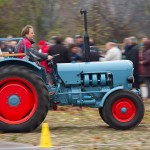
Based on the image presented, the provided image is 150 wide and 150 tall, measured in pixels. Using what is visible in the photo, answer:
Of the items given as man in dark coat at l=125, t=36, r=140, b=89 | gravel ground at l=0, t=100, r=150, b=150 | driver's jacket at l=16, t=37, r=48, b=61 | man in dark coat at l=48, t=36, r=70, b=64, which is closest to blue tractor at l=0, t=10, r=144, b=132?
driver's jacket at l=16, t=37, r=48, b=61

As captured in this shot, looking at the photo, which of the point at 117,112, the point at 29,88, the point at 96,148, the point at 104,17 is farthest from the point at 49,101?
the point at 104,17

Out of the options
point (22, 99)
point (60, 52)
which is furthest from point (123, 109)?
point (60, 52)

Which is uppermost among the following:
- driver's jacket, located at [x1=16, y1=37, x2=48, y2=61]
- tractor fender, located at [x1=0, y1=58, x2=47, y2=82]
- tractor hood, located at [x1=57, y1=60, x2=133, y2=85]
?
driver's jacket, located at [x1=16, y1=37, x2=48, y2=61]

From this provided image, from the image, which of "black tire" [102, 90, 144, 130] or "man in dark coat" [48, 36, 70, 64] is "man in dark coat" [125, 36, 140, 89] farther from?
"black tire" [102, 90, 144, 130]

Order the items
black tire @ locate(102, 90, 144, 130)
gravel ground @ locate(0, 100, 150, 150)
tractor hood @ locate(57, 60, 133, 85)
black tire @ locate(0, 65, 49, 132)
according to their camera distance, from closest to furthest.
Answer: gravel ground @ locate(0, 100, 150, 150)
black tire @ locate(0, 65, 49, 132)
black tire @ locate(102, 90, 144, 130)
tractor hood @ locate(57, 60, 133, 85)

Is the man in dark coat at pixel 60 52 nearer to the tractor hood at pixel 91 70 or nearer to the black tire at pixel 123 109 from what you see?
the tractor hood at pixel 91 70

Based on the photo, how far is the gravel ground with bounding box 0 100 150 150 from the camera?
9.40m

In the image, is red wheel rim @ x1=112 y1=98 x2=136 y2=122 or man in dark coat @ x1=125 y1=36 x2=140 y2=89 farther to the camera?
man in dark coat @ x1=125 y1=36 x2=140 y2=89

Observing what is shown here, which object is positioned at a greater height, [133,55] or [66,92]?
[133,55]

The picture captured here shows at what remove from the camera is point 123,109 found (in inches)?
431

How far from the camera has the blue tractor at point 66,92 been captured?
1062 cm

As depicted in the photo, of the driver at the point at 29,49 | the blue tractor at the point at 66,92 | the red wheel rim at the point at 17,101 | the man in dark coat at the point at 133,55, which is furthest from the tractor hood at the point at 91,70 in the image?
the man in dark coat at the point at 133,55

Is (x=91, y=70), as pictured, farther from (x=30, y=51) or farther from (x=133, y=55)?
(x=133, y=55)

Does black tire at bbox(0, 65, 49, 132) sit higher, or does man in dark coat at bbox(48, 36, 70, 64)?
man in dark coat at bbox(48, 36, 70, 64)
